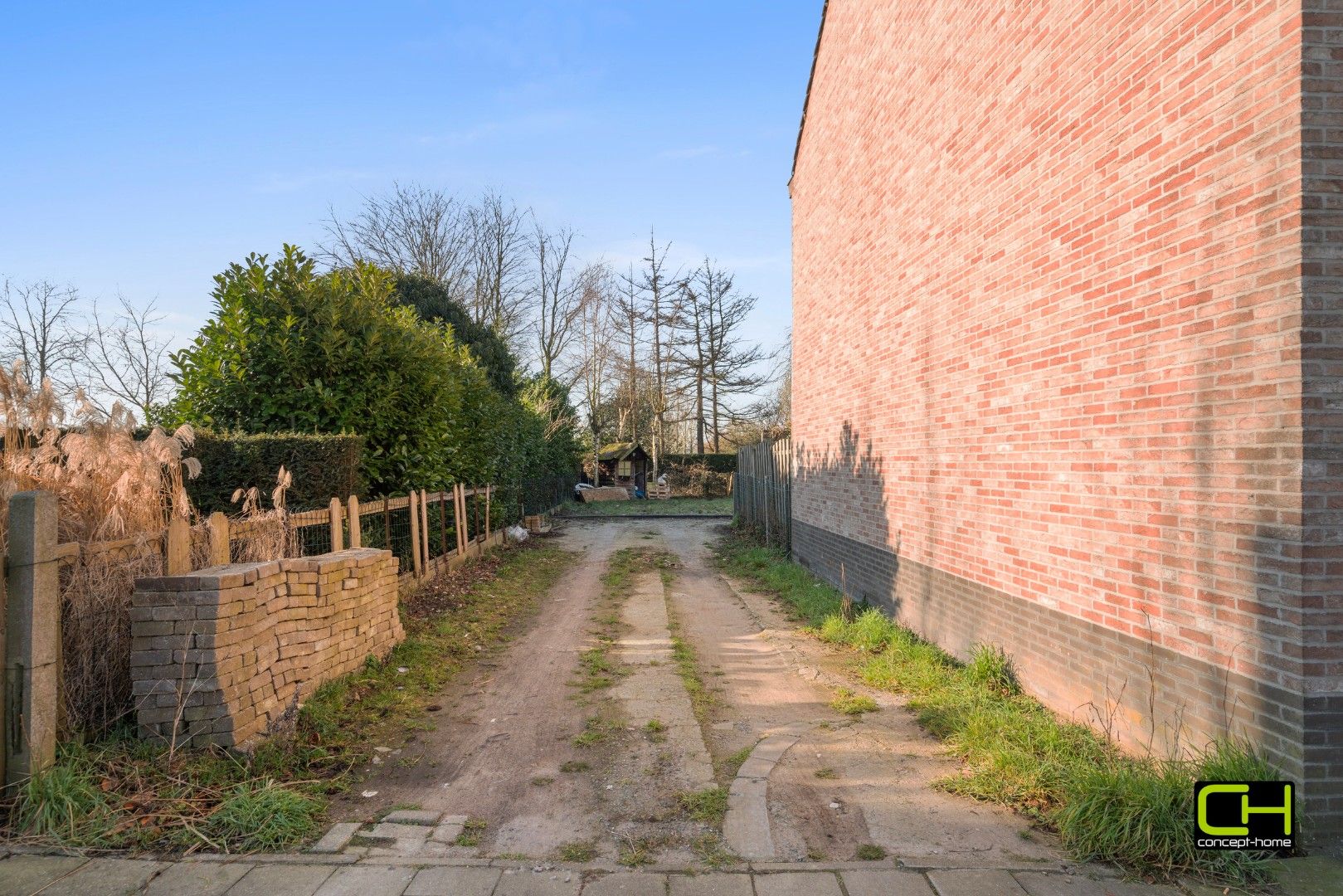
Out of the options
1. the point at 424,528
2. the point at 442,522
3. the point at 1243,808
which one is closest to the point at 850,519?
the point at 424,528

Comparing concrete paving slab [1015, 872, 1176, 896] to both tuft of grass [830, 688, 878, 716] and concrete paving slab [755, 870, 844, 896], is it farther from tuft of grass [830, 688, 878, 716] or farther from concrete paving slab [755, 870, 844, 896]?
tuft of grass [830, 688, 878, 716]

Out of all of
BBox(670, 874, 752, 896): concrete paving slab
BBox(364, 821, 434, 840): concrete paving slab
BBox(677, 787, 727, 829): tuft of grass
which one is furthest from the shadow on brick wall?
BBox(364, 821, 434, 840): concrete paving slab

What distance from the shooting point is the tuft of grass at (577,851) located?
11.3 ft

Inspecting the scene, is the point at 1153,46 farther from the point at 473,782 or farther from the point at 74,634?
the point at 74,634

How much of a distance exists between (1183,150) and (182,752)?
6.31 metres

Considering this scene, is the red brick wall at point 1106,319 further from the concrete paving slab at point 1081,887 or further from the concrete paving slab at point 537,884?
the concrete paving slab at point 537,884

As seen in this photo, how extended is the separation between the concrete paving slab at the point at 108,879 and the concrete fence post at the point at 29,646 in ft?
2.92

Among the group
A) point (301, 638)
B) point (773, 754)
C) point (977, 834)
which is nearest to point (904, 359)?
point (773, 754)

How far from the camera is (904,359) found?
7770 mm

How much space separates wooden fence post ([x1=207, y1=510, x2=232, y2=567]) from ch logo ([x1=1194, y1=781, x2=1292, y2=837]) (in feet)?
19.2

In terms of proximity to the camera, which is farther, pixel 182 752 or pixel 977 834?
pixel 182 752

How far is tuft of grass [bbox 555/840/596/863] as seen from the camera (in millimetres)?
3441

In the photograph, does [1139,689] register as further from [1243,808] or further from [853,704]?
[853,704]

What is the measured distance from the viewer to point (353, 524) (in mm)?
7785
